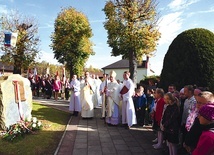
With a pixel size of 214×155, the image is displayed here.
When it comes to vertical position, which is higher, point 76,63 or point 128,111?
point 76,63

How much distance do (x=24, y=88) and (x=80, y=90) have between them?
3.40 m

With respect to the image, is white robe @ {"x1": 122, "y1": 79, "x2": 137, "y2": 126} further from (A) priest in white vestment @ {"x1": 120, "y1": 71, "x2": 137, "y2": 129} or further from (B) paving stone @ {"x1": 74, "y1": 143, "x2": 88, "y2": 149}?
(B) paving stone @ {"x1": 74, "y1": 143, "x2": 88, "y2": 149}

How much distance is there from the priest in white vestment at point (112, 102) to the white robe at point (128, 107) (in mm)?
358

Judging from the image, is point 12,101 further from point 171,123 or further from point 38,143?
point 171,123

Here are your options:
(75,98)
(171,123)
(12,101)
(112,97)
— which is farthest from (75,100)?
(171,123)

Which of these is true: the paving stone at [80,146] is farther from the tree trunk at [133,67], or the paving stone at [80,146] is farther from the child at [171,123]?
the tree trunk at [133,67]

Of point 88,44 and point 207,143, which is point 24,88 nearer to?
point 207,143

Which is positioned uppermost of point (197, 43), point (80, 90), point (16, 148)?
point (197, 43)

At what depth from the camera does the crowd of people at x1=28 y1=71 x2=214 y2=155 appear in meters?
3.17

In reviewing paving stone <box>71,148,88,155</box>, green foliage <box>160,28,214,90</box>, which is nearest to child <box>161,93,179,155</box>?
paving stone <box>71,148,88,155</box>

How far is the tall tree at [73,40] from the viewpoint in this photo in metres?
36.3

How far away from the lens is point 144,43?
946 inches

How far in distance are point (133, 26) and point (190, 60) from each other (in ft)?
55.7

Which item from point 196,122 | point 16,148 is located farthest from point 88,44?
point 196,122
